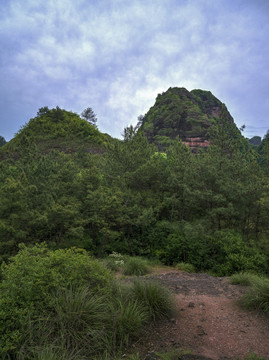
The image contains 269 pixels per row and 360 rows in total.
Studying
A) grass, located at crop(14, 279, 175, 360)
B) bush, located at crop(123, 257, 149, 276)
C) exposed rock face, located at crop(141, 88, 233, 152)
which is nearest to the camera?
grass, located at crop(14, 279, 175, 360)

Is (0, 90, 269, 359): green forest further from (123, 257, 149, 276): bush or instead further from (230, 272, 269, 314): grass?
(230, 272, 269, 314): grass

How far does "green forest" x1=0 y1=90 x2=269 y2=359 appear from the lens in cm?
1188

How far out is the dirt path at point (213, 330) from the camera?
12.0ft

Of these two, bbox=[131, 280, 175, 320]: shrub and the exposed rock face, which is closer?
bbox=[131, 280, 175, 320]: shrub

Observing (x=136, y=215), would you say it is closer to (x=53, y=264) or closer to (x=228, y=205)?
(x=228, y=205)

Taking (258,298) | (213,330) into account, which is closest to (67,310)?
(213,330)

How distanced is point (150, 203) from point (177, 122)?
131 ft

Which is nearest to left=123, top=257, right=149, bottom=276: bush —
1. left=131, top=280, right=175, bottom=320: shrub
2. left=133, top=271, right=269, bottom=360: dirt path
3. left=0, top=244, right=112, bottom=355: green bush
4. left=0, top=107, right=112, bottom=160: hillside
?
left=133, top=271, right=269, bottom=360: dirt path

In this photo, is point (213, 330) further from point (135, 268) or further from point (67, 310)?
point (135, 268)

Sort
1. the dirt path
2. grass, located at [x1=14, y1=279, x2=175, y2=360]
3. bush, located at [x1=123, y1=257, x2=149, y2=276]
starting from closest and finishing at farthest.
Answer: grass, located at [x1=14, y1=279, x2=175, y2=360] → the dirt path → bush, located at [x1=123, y1=257, x2=149, y2=276]

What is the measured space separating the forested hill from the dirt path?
682 cm

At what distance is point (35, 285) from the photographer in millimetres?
→ 3820

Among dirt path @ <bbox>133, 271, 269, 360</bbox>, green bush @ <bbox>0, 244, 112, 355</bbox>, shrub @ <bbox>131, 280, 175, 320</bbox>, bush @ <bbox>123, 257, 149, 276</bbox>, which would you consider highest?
green bush @ <bbox>0, 244, 112, 355</bbox>

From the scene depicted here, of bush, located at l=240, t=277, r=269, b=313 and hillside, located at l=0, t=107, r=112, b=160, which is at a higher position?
hillside, located at l=0, t=107, r=112, b=160
